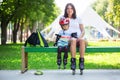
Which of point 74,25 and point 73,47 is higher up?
point 74,25

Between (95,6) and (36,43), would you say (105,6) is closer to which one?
(95,6)

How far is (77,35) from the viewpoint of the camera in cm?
1030

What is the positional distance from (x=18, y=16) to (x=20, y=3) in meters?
1.55

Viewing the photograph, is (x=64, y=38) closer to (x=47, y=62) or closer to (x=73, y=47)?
(x=73, y=47)

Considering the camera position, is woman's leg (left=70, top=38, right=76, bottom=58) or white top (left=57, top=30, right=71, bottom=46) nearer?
woman's leg (left=70, top=38, right=76, bottom=58)

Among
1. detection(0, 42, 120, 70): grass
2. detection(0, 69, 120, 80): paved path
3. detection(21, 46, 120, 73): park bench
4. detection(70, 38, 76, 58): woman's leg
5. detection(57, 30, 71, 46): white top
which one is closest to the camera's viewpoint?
detection(0, 69, 120, 80): paved path

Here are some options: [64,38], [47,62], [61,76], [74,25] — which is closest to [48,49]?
[64,38]

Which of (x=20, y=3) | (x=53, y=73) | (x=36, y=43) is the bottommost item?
(x=53, y=73)

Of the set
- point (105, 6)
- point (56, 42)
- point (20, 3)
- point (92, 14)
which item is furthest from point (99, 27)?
point (105, 6)

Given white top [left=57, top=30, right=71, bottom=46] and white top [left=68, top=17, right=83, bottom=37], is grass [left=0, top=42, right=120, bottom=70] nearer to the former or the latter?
white top [left=57, top=30, right=71, bottom=46]

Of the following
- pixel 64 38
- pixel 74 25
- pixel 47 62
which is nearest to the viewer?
pixel 64 38

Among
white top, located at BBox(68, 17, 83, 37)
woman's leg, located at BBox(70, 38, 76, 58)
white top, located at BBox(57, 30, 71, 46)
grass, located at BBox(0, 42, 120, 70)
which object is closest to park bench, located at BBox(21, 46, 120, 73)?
white top, located at BBox(57, 30, 71, 46)

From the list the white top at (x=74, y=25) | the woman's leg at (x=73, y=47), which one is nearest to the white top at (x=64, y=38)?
the white top at (x=74, y=25)

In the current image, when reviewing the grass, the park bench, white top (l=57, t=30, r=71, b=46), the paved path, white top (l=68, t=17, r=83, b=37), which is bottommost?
the grass
